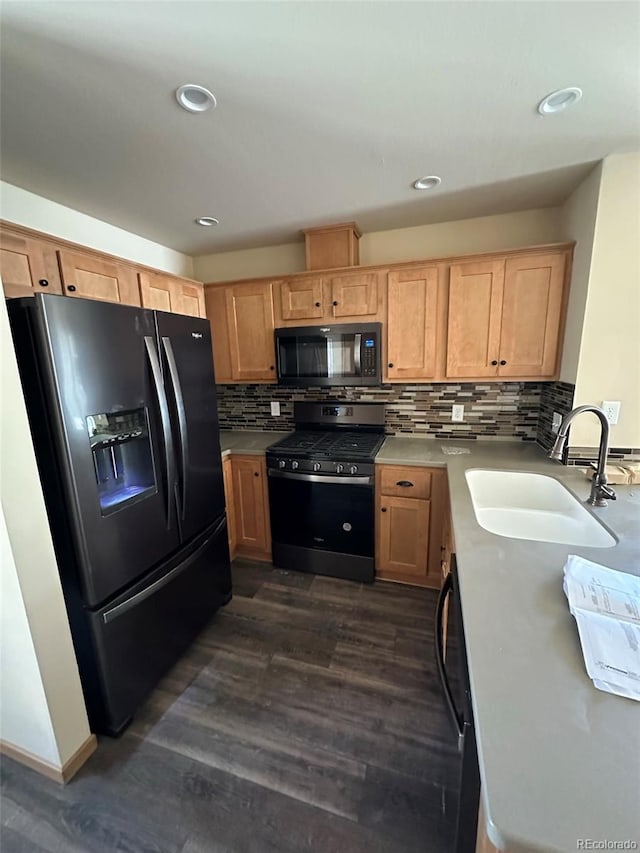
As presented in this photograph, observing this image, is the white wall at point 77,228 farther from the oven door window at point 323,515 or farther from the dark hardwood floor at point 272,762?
the dark hardwood floor at point 272,762

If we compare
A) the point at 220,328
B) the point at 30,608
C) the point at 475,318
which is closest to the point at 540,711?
the point at 30,608

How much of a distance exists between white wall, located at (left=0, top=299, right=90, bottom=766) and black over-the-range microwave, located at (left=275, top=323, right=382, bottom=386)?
1670mm

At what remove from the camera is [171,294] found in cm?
239

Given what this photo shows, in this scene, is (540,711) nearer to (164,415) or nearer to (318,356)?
(164,415)

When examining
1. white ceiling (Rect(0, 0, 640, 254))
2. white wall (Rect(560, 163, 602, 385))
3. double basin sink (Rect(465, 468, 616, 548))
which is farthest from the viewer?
white wall (Rect(560, 163, 602, 385))

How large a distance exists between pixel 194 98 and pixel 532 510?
2.26 metres

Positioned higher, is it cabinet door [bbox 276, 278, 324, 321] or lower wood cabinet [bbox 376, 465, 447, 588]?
cabinet door [bbox 276, 278, 324, 321]

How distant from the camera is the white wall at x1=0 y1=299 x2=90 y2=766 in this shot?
115 centimetres

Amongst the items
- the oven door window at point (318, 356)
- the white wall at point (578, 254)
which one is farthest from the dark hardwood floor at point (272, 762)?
the white wall at point (578, 254)

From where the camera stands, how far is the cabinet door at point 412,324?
2.29 metres

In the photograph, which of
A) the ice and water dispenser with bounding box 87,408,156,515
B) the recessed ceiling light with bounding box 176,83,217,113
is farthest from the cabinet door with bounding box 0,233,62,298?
the recessed ceiling light with bounding box 176,83,217,113

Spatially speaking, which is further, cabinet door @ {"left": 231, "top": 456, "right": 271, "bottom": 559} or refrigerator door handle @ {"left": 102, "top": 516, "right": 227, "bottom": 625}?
cabinet door @ {"left": 231, "top": 456, "right": 271, "bottom": 559}

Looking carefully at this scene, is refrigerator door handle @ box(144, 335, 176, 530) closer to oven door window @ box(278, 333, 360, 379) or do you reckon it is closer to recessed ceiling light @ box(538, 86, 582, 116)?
oven door window @ box(278, 333, 360, 379)

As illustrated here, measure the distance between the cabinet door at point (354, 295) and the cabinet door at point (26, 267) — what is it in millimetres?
1574
